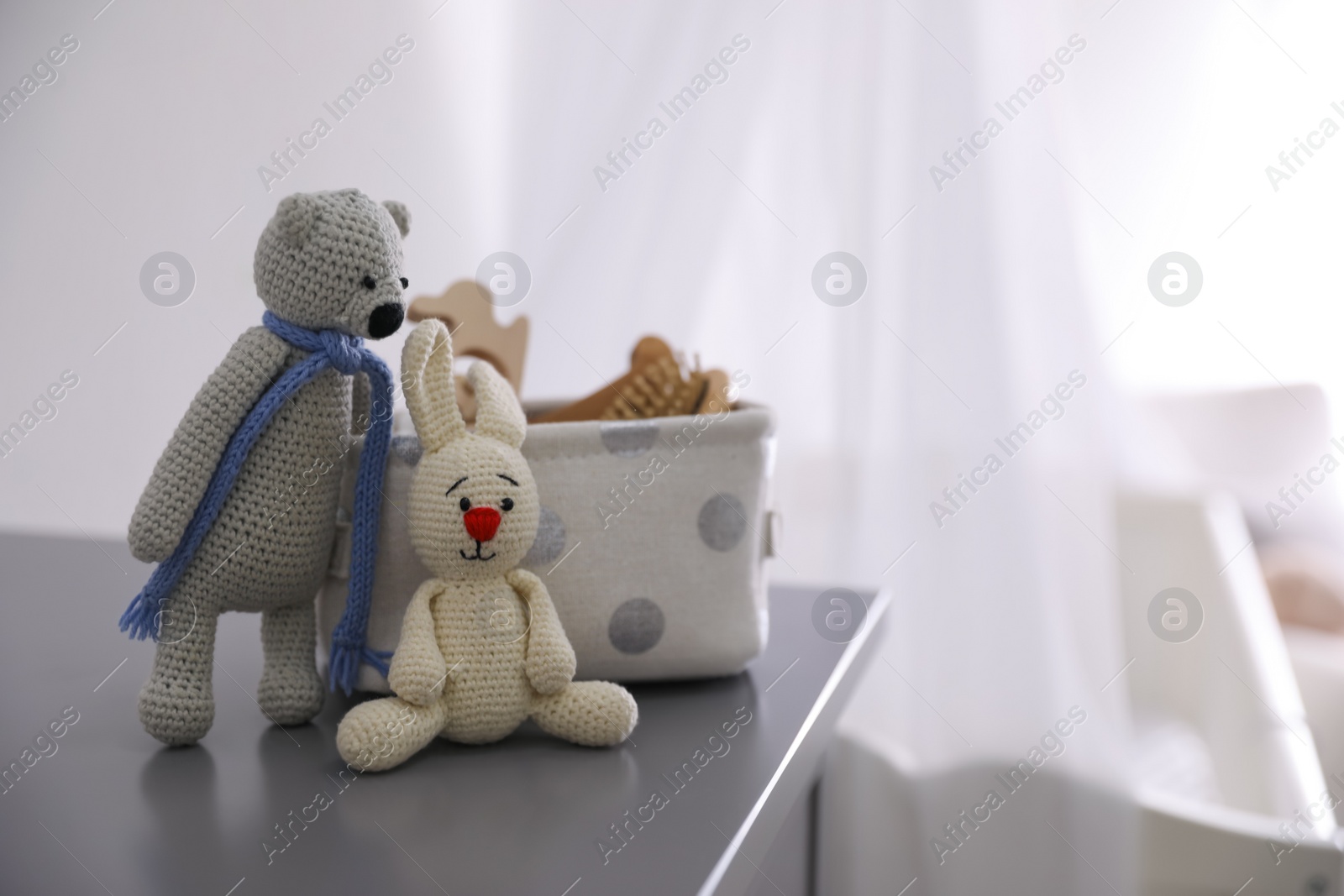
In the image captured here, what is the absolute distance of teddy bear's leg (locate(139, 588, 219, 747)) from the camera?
546 mm

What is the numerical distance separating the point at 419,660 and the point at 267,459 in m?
0.14

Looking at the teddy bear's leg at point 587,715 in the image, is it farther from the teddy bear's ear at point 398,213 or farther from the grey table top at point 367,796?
the teddy bear's ear at point 398,213

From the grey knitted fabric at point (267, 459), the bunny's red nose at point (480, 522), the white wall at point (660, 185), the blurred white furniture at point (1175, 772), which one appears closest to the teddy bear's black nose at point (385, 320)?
the grey knitted fabric at point (267, 459)

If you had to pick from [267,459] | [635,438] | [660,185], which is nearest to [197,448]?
[267,459]

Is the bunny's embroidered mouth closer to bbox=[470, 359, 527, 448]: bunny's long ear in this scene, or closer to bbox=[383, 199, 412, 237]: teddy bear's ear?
bbox=[470, 359, 527, 448]: bunny's long ear

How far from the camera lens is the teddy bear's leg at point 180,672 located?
21.5 inches

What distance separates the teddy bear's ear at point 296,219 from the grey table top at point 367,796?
0.29 metres

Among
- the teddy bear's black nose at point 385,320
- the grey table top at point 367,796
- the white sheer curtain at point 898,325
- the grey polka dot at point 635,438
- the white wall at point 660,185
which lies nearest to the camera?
the grey table top at point 367,796

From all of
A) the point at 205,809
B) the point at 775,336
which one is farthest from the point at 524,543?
the point at 775,336

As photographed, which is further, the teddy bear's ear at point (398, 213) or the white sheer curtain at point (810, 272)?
the white sheer curtain at point (810, 272)

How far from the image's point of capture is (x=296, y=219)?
530 millimetres

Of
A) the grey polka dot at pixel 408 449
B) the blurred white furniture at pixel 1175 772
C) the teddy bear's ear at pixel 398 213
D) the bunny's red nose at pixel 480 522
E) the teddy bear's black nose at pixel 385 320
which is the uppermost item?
the teddy bear's ear at pixel 398 213

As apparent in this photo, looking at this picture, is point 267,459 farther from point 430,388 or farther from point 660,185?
point 660,185

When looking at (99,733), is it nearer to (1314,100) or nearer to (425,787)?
(425,787)
